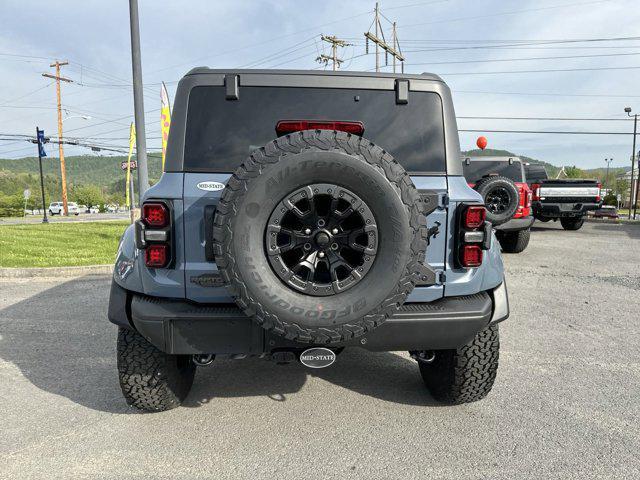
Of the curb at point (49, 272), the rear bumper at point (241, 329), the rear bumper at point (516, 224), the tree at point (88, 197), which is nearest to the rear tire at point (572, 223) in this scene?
the rear bumper at point (516, 224)

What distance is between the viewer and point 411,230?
213 centimetres

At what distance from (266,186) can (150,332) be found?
1.04 metres

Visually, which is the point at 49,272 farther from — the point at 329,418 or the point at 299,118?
the point at 299,118

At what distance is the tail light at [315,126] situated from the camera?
246 cm

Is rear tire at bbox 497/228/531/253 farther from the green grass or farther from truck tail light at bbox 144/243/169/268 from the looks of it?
truck tail light at bbox 144/243/169/268

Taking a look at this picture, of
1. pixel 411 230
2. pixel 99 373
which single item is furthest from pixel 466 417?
pixel 99 373

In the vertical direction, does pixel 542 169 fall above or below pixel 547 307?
above

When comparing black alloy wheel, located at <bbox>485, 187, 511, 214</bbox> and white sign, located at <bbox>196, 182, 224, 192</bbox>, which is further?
black alloy wheel, located at <bbox>485, 187, 511, 214</bbox>

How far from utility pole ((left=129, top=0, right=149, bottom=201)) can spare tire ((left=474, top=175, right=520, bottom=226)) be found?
6859mm

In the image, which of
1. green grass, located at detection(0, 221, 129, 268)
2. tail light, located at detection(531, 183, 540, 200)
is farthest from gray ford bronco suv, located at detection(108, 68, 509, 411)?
tail light, located at detection(531, 183, 540, 200)

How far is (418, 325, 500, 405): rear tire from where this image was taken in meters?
2.75

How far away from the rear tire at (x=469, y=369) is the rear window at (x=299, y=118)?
111 cm

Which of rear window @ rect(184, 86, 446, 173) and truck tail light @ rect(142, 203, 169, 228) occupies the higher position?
rear window @ rect(184, 86, 446, 173)

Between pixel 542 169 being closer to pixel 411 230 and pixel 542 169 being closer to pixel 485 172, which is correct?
pixel 485 172
